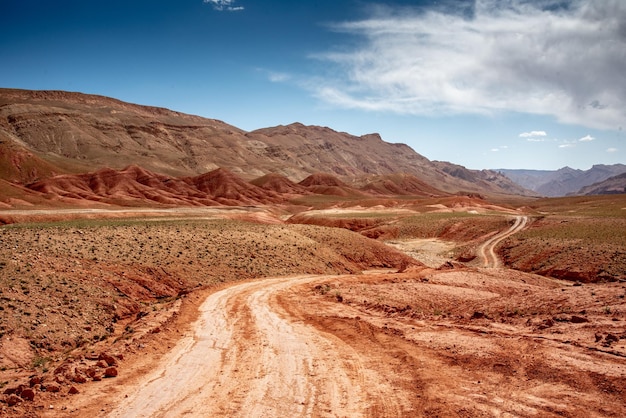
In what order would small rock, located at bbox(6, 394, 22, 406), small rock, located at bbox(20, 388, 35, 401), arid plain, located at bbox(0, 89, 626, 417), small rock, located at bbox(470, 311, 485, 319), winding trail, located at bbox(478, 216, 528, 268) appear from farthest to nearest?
winding trail, located at bbox(478, 216, 528, 268) → small rock, located at bbox(470, 311, 485, 319) → arid plain, located at bbox(0, 89, 626, 417) → small rock, located at bbox(20, 388, 35, 401) → small rock, located at bbox(6, 394, 22, 406)

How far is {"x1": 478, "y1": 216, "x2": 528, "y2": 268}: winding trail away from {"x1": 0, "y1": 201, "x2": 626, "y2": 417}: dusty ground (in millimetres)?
13554

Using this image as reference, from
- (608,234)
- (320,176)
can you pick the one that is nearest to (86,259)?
(608,234)

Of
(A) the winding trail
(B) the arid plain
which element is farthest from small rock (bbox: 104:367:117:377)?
(A) the winding trail

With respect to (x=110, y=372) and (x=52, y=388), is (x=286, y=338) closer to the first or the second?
(x=110, y=372)

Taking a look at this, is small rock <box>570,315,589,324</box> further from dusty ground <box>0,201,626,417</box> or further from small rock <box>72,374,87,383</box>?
small rock <box>72,374,87,383</box>

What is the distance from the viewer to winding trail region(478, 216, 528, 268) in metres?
41.7

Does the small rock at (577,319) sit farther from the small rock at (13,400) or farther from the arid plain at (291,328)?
the small rock at (13,400)

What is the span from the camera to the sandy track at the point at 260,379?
28.9 feet

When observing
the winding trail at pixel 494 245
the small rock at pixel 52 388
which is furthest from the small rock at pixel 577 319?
the winding trail at pixel 494 245

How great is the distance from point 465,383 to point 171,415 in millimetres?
6519

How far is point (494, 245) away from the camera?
48.5 m

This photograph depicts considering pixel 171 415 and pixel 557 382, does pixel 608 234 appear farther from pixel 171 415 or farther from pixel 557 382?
pixel 171 415

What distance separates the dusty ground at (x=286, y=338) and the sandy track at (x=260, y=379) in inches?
2.1

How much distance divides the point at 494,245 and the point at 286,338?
40894 mm
